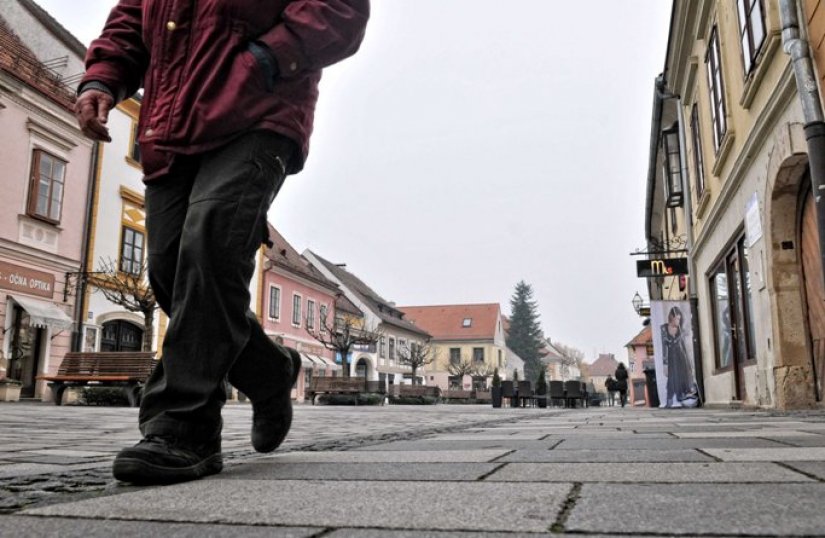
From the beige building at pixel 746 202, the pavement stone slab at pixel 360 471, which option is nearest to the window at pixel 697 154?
the beige building at pixel 746 202

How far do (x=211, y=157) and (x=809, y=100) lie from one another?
542 centimetres

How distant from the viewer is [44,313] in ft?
57.1

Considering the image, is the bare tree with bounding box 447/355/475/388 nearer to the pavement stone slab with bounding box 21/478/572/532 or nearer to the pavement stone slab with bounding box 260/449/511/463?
the pavement stone slab with bounding box 260/449/511/463

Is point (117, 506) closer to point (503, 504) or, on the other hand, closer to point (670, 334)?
point (503, 504)

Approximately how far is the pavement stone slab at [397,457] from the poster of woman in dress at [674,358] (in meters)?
11.1

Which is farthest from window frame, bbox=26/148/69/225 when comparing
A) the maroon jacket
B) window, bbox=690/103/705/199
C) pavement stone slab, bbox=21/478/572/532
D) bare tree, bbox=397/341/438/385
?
bare tree, bbox=397/341/438/385

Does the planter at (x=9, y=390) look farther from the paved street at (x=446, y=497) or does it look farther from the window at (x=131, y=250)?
the paved street at (x=446, y=497)

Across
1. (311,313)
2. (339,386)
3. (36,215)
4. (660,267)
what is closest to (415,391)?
(339,386)

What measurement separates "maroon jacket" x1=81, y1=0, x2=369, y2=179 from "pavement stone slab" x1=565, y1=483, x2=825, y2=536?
149 cm

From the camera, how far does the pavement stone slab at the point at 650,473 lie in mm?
1744

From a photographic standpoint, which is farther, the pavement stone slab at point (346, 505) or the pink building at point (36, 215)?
the pink building at point (36, 215)

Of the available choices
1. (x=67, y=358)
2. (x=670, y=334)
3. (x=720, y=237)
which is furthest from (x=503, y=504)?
(x=67, y=358)

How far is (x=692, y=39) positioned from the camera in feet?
42.0

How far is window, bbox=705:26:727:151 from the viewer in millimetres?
10445
